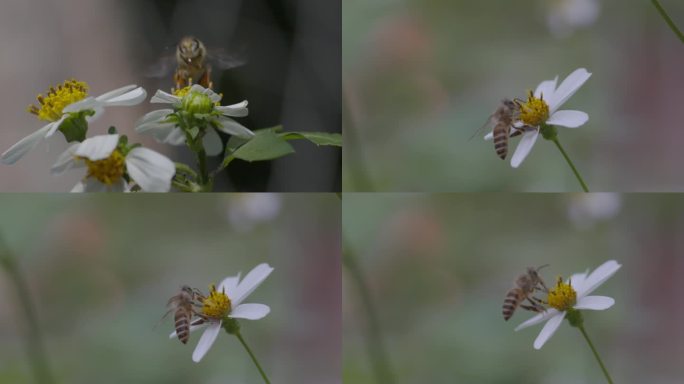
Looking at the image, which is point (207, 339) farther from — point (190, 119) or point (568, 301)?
point (568, 301)

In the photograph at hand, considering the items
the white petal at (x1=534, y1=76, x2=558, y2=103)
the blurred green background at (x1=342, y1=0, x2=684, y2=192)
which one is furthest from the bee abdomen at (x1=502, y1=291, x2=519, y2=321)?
the white petal at (x1=534, y1=76, x2=558, y2=103)

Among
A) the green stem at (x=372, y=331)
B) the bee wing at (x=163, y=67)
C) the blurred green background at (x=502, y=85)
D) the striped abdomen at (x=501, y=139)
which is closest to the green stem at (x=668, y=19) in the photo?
the blurred green background at (x=502, y=85)

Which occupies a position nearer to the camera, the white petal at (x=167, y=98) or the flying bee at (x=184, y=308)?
the white petal at (x=167, y=98)

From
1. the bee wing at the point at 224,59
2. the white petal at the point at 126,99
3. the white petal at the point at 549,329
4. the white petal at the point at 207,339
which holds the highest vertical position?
the bee wing at the point at 224,59

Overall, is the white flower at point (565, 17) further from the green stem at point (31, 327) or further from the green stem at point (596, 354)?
the green stem at point (31, 327)

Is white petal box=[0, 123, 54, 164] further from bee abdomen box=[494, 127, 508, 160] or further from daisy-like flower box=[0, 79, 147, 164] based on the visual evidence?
bee abdomen box=[494, 127, 508, 160]

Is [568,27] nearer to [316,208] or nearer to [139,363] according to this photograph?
[316,208]

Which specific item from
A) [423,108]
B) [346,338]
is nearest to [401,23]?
[423,108]
